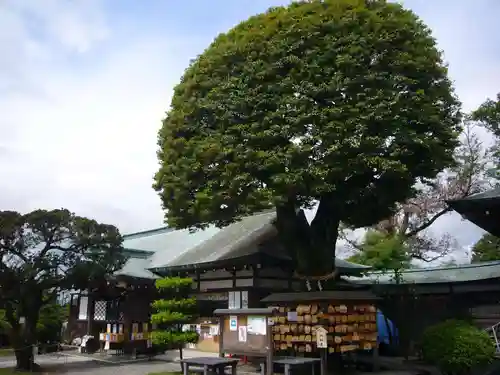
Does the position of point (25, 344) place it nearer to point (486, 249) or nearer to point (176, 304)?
point (176, 304)

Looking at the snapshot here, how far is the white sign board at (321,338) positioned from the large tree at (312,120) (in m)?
3.11

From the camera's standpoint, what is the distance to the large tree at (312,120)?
552 inches

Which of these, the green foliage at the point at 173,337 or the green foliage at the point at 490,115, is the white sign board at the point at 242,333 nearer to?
the green foliage at the point at 173,337

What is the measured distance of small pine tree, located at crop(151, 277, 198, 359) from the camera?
16.3m

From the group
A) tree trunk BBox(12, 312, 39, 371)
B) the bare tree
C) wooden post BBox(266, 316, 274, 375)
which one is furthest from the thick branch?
tree trunk BBox(12, 312, 39, 371)

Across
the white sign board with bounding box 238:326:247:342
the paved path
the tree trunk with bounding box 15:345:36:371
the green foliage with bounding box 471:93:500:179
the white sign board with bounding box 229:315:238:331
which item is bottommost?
the paved path

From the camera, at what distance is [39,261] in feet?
54.5

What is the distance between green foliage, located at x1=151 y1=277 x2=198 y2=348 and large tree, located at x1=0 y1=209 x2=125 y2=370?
2.77 m

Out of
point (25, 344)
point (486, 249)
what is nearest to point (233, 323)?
point (25, 344)

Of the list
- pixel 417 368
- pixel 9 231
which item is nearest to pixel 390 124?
pixel 417 368

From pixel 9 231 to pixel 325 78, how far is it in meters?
11.3

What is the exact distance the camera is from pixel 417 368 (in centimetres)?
1719

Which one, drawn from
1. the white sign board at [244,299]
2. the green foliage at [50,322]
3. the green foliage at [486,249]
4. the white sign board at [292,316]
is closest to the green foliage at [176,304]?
the white sign board at [244,299]

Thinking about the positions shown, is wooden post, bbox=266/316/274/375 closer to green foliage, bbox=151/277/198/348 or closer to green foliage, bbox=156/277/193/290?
green foliage, bbox=151/277/198/348
